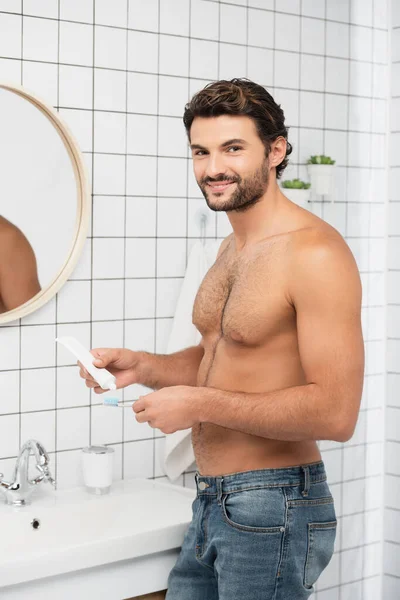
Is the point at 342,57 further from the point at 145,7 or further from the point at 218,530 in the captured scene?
the point at 218,530

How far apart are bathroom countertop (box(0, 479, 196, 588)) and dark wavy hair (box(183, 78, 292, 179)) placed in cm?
93

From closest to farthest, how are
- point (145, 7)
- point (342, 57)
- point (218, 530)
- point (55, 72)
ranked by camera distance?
point (218, 530), point (55, 72), point (145, 7), point (342, 57)

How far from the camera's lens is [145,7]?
8.08 ft

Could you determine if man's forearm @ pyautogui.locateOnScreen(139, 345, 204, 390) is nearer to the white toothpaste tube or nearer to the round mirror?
the white toothpaste tube

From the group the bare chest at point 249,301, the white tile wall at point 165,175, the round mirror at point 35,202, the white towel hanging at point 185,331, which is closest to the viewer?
the bare chest at point 249,301

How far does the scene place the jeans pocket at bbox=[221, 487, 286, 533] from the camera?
1841mm

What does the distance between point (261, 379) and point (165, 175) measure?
866mm

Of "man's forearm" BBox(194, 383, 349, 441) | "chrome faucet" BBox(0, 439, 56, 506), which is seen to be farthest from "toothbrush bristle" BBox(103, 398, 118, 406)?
"chrome faucet" BBox(0, 439, 56, 506)

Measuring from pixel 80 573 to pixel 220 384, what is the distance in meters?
0.52

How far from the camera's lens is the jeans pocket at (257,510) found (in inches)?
72.5

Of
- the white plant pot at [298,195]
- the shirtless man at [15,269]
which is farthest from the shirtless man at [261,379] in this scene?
the white plant pot at [298,195]

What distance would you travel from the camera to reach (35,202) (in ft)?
7.49

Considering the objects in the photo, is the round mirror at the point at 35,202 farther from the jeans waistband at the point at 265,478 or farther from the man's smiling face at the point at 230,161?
the jeans waistband at the point at 265,478

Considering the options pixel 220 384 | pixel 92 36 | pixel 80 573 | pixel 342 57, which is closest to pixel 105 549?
pixel 80 573
